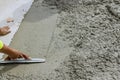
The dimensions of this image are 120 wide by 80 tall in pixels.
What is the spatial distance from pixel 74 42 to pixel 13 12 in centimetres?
109

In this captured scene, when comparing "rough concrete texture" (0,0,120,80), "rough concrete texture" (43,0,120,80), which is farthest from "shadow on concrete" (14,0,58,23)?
"rough concrete texture" (43,0,120,80)

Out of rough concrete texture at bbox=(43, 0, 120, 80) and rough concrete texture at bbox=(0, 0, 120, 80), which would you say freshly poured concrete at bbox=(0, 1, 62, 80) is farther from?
rough concrete texture at bbox=(43, 0, 120, 80)

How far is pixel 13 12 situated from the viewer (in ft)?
13.1

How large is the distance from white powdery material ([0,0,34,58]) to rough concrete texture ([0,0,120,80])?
0.08 meters

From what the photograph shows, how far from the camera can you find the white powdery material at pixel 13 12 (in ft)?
12.1

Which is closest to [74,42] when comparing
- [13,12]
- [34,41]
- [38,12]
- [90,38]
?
[90,38]

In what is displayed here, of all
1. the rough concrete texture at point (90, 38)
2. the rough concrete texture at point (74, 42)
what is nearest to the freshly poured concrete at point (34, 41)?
the rough concrete texture at point (74, 42)

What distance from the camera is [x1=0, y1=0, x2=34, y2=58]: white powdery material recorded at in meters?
3.67

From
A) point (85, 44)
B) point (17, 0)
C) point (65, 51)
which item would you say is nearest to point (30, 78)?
point (65, 51)

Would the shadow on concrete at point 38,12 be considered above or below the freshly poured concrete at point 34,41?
above

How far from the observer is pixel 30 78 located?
294 cm

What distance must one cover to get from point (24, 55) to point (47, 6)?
118cm

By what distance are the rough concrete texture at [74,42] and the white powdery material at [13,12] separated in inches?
3.1

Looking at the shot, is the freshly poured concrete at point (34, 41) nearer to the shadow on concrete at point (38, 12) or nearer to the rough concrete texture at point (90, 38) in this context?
the shadow on concrete at point (38, 12)
